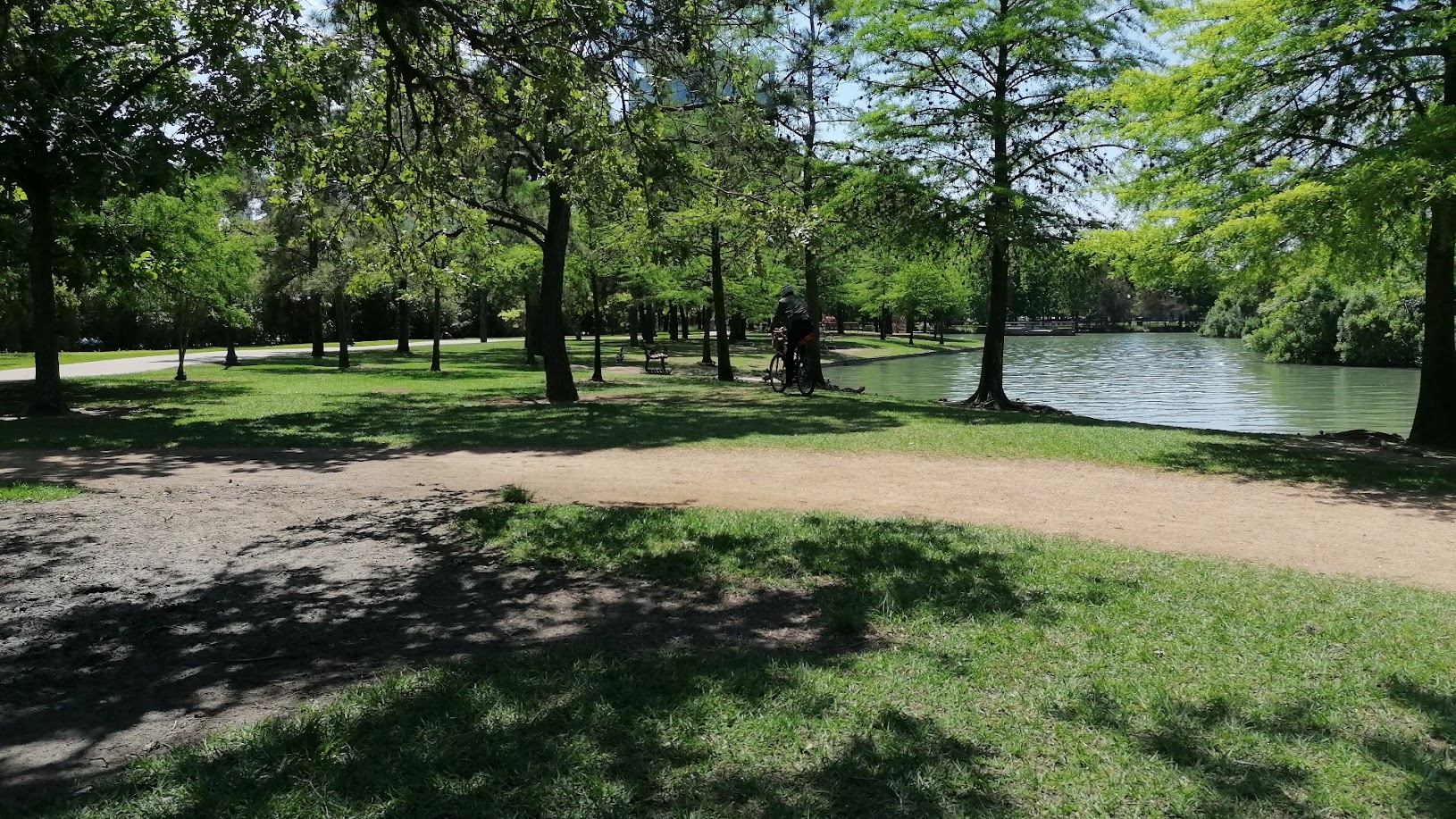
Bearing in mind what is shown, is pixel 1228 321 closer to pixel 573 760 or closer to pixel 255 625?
pixel 255 625

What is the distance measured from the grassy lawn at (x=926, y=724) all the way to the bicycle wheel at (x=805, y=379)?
46.4ft

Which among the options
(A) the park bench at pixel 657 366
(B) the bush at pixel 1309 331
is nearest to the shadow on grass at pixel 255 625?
(A) the park bench at pixel 657 366

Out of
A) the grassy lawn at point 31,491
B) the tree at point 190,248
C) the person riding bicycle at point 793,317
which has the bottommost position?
the grassy lawn at point 31,491

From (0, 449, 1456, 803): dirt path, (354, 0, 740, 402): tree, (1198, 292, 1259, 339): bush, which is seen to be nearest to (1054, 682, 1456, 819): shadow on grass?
(0, 449, 1456, 803): dirt path

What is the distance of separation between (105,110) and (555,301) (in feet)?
24.4

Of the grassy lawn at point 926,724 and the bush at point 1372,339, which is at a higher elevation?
the bush at point 1372,339

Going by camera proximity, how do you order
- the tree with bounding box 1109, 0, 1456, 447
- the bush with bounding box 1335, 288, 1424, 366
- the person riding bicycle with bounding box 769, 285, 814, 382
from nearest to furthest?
the tree with bounding box 1109, 0, 1456, 447 → the person riding bicycle with bounding box 769, 285, 814, 382 → the bush with bounding box 1335, 288, 1424, 366

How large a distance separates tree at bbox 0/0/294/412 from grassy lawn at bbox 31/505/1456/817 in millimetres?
9051

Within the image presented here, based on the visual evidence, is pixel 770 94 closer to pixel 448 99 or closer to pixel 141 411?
pixel 448 99

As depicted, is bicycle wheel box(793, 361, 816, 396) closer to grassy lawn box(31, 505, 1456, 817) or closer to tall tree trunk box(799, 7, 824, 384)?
tall tree trunk box(799, 7, 824, 384)

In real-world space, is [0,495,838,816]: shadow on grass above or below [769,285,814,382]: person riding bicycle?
below

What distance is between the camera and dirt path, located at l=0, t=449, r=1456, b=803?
394 cm

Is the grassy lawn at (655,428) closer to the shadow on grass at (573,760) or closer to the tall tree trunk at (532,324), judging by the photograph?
the shadow on grass at (573,760)

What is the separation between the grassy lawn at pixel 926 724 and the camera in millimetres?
2873
